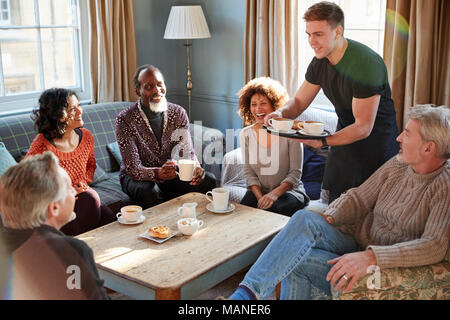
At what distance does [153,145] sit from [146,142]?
0.05 m

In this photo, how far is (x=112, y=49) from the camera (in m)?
4.10

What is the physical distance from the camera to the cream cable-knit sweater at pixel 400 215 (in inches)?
73.4

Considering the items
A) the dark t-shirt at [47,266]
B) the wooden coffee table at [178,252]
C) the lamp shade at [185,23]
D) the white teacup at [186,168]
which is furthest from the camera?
the lamp shade at [185,23]

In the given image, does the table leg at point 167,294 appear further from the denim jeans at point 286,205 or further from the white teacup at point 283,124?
the denim jeans at point 286,205

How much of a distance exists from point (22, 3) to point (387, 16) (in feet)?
8.24

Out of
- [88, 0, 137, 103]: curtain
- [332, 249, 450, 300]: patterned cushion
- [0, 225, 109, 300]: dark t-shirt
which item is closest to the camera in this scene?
[0, 225, 109, 300]: dark t-shirt

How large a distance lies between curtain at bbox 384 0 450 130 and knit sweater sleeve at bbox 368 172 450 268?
1375 millimetres

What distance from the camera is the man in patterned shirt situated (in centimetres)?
320

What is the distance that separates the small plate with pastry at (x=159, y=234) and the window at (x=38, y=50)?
195cm

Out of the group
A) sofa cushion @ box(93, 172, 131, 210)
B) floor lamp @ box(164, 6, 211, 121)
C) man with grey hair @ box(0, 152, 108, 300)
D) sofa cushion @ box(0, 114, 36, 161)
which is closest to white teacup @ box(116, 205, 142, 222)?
sofa cushion @ box(93, 172, 131, 210)

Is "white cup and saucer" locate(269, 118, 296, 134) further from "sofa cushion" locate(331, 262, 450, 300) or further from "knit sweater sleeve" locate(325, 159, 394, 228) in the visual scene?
"sofa cushion" locate(331, 262, 450, 300)

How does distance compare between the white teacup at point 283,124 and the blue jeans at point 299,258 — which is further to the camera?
the white teacup at point 283,124

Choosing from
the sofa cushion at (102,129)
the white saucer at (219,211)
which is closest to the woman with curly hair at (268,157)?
the white saucer at (219,211)

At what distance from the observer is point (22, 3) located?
3.72 metres
